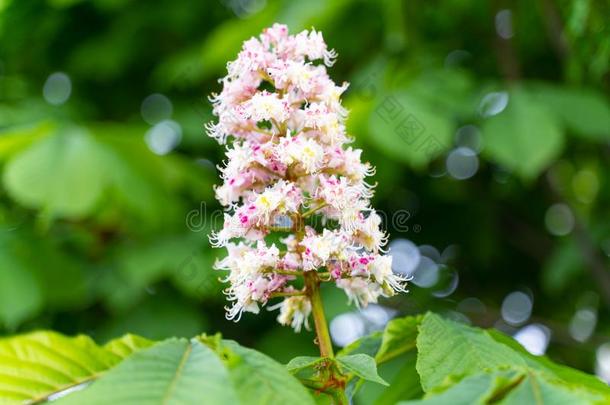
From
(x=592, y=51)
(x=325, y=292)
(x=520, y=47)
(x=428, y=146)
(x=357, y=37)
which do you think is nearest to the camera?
(x=592, y=51)

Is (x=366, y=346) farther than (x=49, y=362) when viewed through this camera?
Yes

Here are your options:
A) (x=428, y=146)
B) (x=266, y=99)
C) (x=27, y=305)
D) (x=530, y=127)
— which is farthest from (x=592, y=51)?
(x=27, y=305)

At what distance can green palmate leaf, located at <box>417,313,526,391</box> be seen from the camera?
137cm

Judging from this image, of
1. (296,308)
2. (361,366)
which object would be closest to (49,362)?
(296,308)

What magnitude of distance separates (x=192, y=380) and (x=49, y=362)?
61cm

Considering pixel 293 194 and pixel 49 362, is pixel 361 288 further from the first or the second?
pixel 49 362

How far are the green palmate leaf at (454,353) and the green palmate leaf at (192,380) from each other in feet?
0.94

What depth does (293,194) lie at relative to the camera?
1.58 m

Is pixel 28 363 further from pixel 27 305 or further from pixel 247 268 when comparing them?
pixel 27 305

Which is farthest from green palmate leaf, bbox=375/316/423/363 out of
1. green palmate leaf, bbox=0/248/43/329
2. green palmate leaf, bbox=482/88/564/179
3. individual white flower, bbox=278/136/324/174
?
green palmate leaf, bbox=0/248/43/329

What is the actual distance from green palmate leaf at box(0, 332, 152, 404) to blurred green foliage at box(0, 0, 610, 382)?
1652mm

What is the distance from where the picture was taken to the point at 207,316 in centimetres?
399

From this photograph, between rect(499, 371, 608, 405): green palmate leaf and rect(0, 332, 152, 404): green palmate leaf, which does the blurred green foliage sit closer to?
rect(0, 332, 152, 404): green palmate leaf

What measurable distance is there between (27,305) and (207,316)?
40.2 inches
